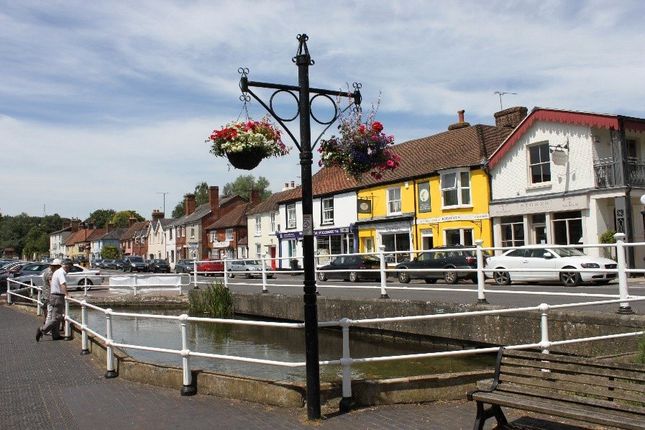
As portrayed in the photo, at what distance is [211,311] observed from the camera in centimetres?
2039

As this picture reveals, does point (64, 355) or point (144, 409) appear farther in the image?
point (64, 355)

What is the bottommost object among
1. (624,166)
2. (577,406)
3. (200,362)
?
(200,362)

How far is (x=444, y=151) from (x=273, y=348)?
23.3 m

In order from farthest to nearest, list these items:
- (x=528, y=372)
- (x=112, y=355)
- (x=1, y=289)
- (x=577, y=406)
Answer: (x=1, y=289)
(x=112, y=355)
(x=528, y=372)
(x=577, y=406)

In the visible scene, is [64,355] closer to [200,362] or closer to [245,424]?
[200,362]

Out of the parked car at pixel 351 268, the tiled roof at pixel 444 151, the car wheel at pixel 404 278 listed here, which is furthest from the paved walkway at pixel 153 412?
the tiled roof at pixel 444 151

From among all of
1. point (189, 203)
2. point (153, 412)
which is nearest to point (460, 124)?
point (153, 412)

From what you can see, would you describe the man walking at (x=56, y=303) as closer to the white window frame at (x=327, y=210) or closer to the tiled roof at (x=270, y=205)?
the white window frame at (x=327, y=210)

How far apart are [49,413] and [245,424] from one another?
2514mm

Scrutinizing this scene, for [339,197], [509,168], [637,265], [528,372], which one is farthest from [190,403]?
[339,197]

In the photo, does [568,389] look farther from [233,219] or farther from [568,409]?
[233,219]

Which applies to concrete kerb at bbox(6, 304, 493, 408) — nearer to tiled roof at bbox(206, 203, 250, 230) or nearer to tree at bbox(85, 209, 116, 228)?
tiled roof at bbox(206, 203, 250, 230)

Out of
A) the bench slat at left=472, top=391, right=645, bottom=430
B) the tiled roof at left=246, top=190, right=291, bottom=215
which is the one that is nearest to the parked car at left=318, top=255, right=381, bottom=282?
the bench slat at left=472, top=391, right=645, bottom=430

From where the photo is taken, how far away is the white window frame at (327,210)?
141 ft
